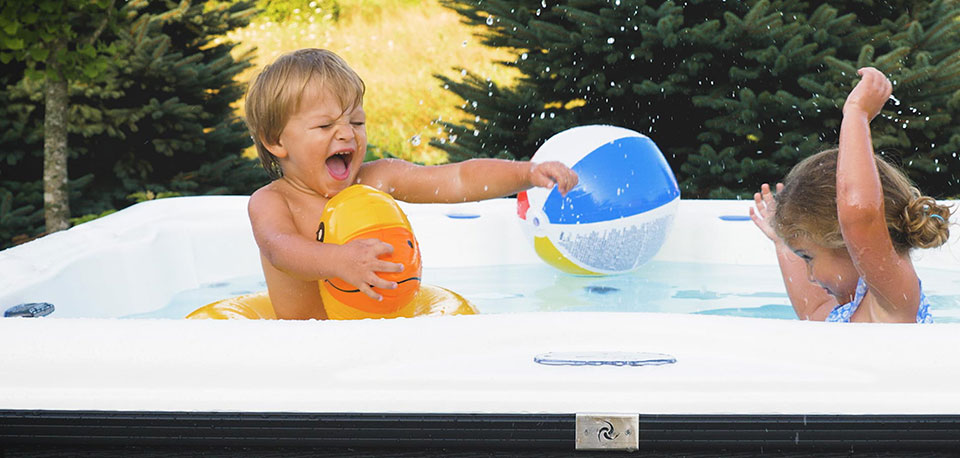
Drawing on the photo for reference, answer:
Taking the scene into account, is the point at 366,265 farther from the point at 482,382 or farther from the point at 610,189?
the point at 610,189

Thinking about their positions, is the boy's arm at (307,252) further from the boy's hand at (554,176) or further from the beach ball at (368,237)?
the boy's hand at (554,176)

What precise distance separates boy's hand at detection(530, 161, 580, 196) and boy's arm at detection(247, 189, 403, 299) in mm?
411

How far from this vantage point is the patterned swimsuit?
2.24 metres

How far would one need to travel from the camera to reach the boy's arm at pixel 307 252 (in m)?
2.11

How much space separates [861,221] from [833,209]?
232mm

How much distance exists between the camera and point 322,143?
2451 mm

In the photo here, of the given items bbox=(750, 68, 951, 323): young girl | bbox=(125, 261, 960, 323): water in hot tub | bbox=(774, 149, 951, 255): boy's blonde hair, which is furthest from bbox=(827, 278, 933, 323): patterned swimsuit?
bbox=(125, 261, 960, 323): water in hot tub

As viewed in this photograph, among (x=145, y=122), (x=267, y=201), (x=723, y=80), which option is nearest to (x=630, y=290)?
(x=267, y=201)

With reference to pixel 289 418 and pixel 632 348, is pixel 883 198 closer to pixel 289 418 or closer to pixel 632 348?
pixel 632 348

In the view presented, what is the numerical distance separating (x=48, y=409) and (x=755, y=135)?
4515mm

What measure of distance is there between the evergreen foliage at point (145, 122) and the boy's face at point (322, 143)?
334cm

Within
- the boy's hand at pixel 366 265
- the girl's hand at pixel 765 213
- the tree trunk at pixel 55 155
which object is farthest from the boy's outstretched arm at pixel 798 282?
the tree trunk at pixel 55 155

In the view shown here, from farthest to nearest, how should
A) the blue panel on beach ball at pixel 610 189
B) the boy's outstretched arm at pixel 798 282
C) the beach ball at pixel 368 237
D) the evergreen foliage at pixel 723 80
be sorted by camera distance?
the evergreen foliage at pixel 723 80 → the blue panel on beach ball at pixel 610 189 → the boy's outstretched arm at pixel 798 282 → the beach ball at pixel 368 237

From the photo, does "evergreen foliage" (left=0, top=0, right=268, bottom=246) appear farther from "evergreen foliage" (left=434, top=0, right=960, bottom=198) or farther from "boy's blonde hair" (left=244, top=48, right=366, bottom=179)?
"boy's blonde hair" (left=244, top=48, right=366, bottom=179)
